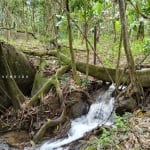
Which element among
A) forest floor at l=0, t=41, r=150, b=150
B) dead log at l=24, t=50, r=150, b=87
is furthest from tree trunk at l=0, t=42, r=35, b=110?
dead log at l=24, t=50, r=150, b=87

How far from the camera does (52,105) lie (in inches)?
310

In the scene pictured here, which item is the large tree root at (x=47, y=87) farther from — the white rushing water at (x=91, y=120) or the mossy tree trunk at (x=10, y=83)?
the white rushing water at (x=91, y=120)

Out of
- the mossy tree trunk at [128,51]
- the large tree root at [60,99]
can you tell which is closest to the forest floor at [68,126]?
the large tree root at [60,99]

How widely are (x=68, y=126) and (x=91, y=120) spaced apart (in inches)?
20.8

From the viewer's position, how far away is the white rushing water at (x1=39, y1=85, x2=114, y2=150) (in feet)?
22.2

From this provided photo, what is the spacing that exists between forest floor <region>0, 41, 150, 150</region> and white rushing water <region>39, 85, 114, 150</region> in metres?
0.19

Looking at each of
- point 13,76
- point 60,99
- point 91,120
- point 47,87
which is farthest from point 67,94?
point 13,76

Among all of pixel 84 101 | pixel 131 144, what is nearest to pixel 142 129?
pixel 131 144

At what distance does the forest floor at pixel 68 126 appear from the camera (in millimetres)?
4773

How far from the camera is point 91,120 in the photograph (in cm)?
755

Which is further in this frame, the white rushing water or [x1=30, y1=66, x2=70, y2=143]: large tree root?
[x1=30, y1=66, x2=70, y2=143]: large tree root

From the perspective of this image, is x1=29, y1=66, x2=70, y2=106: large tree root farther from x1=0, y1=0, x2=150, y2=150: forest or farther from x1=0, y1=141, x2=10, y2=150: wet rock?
x1=0, y1=141, x2=10, y2=150: wet rock

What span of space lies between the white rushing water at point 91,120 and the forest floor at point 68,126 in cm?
19

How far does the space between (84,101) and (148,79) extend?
1450 mm
